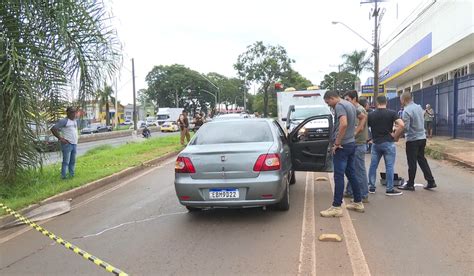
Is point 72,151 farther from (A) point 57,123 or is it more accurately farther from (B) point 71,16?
(B) point 71,16

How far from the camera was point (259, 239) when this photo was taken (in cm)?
534

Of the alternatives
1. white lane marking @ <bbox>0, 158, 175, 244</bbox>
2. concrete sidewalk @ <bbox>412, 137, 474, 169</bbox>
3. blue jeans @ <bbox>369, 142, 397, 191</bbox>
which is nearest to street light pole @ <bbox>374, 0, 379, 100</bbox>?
concrete sidewalk @ <bbox>412, 137, 474, 169</bbox>

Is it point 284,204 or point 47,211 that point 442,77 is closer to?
point 284,204

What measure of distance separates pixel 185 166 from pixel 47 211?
260 cm

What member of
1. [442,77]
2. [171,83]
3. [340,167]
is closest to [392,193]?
[340,167]

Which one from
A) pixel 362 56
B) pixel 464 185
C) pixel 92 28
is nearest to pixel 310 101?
pixel 464 185

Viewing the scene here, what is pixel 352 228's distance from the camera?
5750 millimetres

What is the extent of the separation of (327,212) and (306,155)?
161 centimetres

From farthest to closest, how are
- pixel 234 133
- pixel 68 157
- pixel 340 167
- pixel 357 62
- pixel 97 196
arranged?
pixel 357 62 < pixel 68 157 < pixel 97 196 < pixel 234 133 < pixel 340 167

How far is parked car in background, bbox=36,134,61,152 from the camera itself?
8272 millimetres

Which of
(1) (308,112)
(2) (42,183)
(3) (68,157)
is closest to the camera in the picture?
(2) (42,183)

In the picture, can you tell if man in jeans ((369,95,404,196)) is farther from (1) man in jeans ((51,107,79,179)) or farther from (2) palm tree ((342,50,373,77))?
(2) palm tree ((342,50,373,77))

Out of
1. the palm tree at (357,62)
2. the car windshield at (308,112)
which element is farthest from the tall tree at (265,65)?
the car windshield at (308,112)

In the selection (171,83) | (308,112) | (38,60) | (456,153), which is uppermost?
(171,83)
